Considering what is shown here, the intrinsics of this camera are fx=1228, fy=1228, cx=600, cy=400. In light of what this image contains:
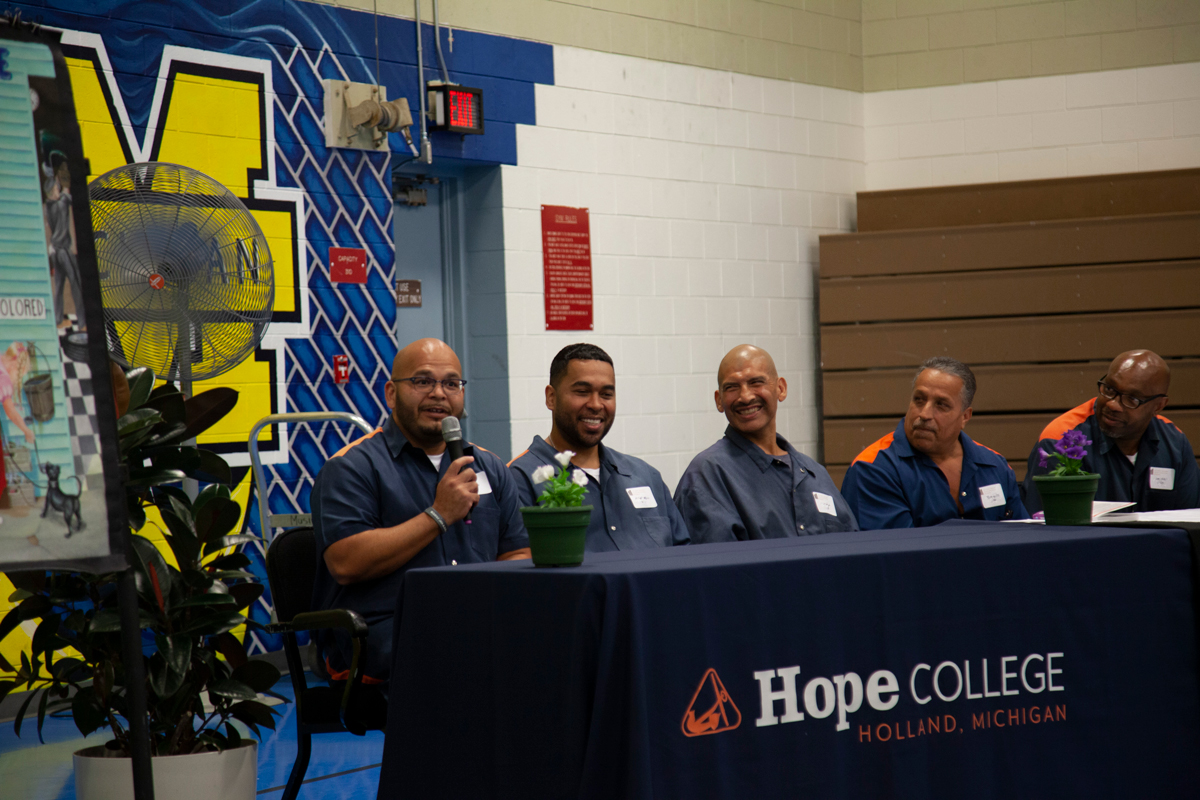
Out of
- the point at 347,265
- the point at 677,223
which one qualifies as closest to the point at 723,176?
the point at 677,223

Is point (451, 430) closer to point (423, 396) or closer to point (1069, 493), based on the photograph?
point (423, 396)

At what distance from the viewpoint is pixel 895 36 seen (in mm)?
7309

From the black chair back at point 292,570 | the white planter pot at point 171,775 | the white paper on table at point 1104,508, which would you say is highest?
the white paper on table at point 1104,508

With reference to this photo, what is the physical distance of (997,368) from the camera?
6684 mm

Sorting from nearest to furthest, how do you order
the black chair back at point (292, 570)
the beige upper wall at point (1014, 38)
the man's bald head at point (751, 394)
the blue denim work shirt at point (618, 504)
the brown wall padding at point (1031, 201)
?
1. the black chair back at point (292, 570)
2. the blue denim work shirt at point (618, 504)
3. the man's bald head at point (751, 394)
4. the brown wall padding at point (1031, 201)
5. the beige upper wall at point (1014, 38)

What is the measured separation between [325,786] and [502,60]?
11.7 feet

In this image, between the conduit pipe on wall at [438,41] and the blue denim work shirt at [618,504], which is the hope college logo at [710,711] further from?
the conduit pipe on wall at [438,41]

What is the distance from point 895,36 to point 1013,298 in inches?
70.6

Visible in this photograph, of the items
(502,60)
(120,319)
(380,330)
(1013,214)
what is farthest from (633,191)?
(120,319)

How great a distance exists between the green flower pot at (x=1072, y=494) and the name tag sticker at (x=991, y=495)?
0.89 metres

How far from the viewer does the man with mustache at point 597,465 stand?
11.0ft

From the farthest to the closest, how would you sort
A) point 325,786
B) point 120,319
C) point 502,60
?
1. point 502,60
2. point 325,786
3. point 120,319

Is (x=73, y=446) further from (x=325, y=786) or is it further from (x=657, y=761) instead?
(x=325, y=786)

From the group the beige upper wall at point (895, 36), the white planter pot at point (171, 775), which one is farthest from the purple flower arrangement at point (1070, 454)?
the beige upper wall at point (895, 36)
